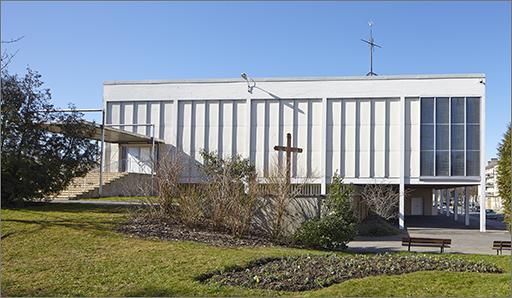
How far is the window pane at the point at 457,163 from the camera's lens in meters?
33.5

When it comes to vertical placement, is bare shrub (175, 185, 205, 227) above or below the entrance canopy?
below

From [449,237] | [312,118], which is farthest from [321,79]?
[449,237]

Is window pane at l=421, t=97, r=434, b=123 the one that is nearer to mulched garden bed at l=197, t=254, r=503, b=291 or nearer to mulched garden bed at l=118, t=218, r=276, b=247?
mulched garden bed at l=118, t=218, r=276, b=247

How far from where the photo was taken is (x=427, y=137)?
34.1 m

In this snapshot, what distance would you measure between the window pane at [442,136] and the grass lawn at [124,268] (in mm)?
19357

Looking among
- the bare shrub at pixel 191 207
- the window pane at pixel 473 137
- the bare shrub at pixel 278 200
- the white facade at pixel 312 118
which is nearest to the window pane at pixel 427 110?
the white facade at pixel 312 118

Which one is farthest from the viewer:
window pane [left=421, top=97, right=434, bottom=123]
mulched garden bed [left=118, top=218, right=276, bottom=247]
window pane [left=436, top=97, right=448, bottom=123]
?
window pane [left=421, top=97, right=434, bottom=123]

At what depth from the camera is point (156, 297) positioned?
8836mm

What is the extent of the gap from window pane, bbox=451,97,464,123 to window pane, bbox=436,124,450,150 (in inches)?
28.4

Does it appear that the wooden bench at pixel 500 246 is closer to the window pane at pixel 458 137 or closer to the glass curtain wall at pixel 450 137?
the glass curtain wall at pixel 450 137

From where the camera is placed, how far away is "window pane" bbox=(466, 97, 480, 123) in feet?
110

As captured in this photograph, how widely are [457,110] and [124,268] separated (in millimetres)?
27555

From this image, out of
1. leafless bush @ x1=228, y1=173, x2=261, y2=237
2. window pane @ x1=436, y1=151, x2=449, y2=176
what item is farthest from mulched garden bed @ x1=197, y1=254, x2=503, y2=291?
window pane @ x1=436, y1=151, x2=449, y2=176

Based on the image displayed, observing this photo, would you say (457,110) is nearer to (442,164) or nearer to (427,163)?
(442,164)
